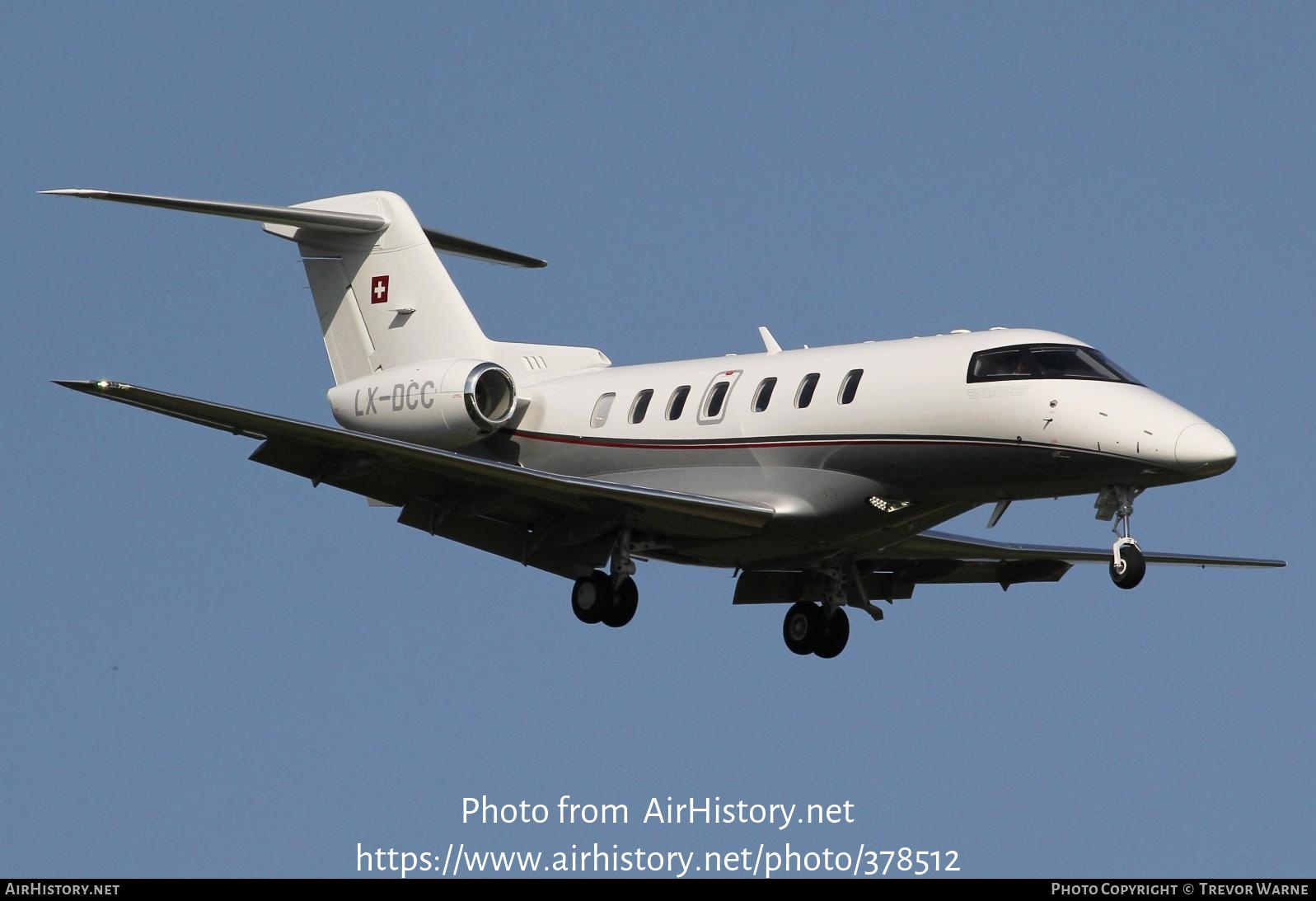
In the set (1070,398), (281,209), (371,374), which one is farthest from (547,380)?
(1070,398)

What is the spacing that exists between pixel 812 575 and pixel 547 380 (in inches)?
156

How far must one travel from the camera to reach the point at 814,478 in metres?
21.3

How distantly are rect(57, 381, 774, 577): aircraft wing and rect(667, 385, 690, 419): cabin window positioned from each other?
980 millimetres

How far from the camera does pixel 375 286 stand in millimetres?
26328

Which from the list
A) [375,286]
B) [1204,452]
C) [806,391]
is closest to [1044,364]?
[1204,452]

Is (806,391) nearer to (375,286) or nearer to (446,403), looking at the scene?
(446,403)

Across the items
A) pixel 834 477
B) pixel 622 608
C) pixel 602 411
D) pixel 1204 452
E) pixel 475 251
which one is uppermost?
pixel 475 251

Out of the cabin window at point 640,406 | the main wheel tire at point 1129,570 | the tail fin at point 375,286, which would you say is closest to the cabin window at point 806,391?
the cabin window at point 640,406

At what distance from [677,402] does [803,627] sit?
11.4ft

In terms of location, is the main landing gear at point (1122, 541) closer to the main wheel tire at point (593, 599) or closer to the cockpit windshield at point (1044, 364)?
the cockpit windshield at point (1044, 364)

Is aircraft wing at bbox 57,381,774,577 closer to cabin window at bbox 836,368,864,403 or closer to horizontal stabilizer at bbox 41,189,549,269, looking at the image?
cabin window at bbox 836,368,864,403

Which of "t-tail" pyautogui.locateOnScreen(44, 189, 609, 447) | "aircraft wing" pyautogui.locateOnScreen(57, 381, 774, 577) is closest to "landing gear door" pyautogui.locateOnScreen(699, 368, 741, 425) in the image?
"aircraft wing" pyautogui.locateOnScreen(57, 381, 774, 577)

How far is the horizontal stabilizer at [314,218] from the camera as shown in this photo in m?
23.6

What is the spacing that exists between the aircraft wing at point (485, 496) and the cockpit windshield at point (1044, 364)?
2.81 meters
